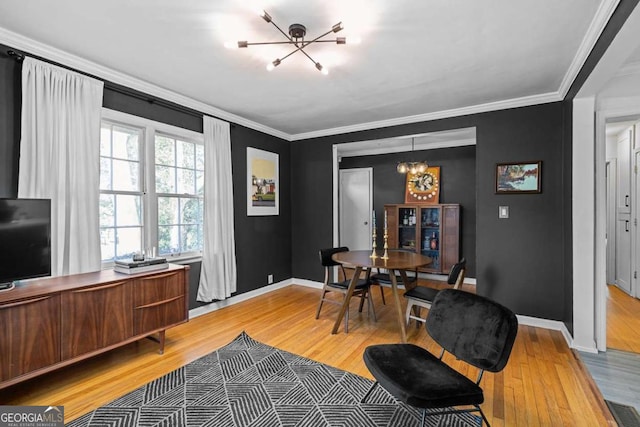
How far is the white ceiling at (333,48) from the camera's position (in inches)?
78.1

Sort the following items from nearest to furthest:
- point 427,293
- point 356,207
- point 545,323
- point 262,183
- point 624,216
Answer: point 427,293, point 545,323, point 624,216, point 262,183, point 356,207

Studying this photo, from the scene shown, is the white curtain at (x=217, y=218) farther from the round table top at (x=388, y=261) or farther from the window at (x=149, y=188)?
the round table top at (x=388, y=261)

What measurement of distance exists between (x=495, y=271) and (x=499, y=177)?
43.1 inches

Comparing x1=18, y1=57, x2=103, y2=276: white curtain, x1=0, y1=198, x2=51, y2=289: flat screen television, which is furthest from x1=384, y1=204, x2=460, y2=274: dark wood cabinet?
x1=0, y1=198, x2=51, y2=289: flat screen television

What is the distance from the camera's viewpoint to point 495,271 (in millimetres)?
3678

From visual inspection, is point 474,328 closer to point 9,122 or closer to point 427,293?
point 427,293

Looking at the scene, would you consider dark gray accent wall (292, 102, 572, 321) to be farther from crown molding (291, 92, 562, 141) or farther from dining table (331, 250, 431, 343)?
dining table (331, 250, 431, 343)

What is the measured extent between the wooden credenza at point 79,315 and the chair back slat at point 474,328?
2.24 metres

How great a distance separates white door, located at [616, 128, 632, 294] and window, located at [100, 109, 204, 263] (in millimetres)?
5887

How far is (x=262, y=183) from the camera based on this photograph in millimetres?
4789

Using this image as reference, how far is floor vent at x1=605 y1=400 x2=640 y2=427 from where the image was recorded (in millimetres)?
1921

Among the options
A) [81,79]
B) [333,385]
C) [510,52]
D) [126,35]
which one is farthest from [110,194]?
[510,52]

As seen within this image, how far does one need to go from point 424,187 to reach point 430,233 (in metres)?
0.86

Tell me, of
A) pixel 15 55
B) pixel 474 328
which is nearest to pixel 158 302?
pixel 15 55
